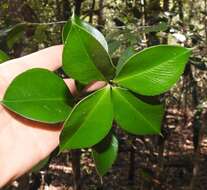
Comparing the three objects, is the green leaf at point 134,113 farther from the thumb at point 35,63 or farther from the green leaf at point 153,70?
the thumb at point 35,63

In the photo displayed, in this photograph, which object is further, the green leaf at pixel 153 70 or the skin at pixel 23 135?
the skin at pixel 23 135

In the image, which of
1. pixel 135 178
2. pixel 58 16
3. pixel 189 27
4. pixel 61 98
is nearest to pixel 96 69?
pixel 61 98

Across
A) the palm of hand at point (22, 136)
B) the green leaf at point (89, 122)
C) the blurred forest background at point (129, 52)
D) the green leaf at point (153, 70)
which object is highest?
the green leaf at point (153, 70)

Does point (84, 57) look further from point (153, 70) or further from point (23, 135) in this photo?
point (23, 135)

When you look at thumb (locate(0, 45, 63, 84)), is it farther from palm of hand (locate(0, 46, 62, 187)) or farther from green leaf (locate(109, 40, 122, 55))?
green leaf (locate(109, 40, 122, 55))

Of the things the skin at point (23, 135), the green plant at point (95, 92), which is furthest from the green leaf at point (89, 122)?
the skin at point (23, 135)

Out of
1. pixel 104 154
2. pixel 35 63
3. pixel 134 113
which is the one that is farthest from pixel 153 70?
pixel 35 63

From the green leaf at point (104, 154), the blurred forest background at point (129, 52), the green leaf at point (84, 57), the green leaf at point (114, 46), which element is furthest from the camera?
the blurred forest background at point (129, 52)
